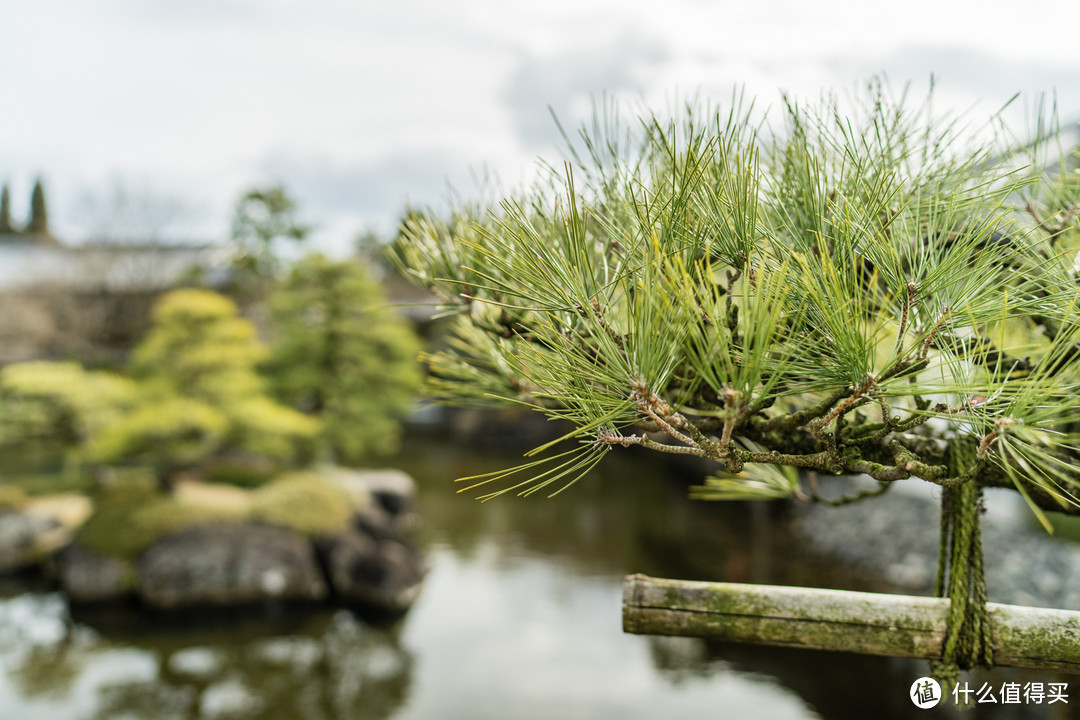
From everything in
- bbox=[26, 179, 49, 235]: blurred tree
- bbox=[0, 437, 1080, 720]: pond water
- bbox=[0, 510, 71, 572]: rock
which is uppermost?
bbox=[26, 179, 49, 235]: blurred tree

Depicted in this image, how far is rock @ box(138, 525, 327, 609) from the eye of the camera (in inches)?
210

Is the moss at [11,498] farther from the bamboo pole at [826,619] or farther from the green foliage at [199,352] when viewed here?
the bamboo pole at [826,619]

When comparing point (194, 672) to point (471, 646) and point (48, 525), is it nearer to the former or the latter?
point (471, 646)

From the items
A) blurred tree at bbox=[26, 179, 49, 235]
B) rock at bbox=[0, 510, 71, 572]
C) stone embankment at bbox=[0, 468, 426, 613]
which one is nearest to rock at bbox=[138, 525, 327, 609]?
stone embankment at bbox=[0, 468, 426, 613]

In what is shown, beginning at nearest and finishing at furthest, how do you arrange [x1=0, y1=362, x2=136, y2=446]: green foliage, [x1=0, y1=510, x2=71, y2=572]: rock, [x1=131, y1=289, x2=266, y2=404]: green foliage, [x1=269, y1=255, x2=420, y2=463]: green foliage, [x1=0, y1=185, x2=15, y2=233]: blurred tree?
[x1=0, y1=510, x2=71, y2=572]: rock, [x1=131, y1=289, x2=266, y2=404]: green foliage, [x1=0, y1=362, x2=136, y2=446]: green foliage, [x1=269, y1=255, x2=420, y2=463]: green foliage, [x1=0, y1=185, x2=15, y2=233]: blurred tree

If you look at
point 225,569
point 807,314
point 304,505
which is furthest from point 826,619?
point 304,505

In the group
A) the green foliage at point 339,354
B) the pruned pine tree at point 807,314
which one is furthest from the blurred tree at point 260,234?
the pruned pine tree at point 807,314

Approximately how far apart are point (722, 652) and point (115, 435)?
5.81 meters

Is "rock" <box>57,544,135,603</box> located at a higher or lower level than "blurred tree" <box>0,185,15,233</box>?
lower

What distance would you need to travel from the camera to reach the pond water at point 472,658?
3807 millimetres

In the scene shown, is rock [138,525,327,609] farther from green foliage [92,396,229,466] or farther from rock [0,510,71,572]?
rock [0,510,71,572]

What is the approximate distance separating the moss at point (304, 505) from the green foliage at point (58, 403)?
1.86 metres

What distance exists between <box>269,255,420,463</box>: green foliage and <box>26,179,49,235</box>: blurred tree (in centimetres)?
2113

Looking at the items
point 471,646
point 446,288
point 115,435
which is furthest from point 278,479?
point 446,288
